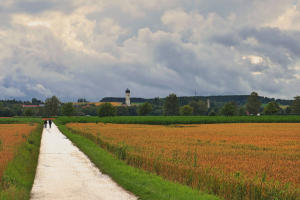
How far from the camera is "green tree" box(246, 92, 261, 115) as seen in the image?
187 meters

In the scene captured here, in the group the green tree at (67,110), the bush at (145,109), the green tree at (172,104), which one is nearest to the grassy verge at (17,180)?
the green tree at (172,104)

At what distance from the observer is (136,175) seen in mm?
16688

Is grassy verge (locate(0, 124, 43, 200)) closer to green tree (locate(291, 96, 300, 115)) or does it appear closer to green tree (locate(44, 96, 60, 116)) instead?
green tree (locate(291, 96, 300, 115))

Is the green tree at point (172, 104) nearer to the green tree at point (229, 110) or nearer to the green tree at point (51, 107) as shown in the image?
the green tree at point (229, 110)

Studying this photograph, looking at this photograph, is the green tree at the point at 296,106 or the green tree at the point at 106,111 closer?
the green tree at the point at 106,111

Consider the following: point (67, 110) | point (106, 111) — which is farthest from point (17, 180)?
point (67, 110)

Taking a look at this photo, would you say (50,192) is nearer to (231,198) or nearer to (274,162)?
(231,198)

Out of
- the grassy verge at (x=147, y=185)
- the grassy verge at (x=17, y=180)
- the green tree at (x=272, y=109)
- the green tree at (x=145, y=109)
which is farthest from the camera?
the green tree at (x=145, y=109)

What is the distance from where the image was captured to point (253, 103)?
188 metres

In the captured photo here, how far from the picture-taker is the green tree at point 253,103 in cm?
18725

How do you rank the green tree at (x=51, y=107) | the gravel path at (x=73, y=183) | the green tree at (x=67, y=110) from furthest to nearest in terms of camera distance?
the green tree at (x=51, y=107) → the green tree at (x=67, y=110) → the gravel path at (x=73, y=183)

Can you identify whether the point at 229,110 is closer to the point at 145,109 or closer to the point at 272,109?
the point at 272,109

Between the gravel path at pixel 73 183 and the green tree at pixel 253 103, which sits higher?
the green tree at pixel 253 103

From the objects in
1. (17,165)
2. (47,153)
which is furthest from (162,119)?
(17,165)
